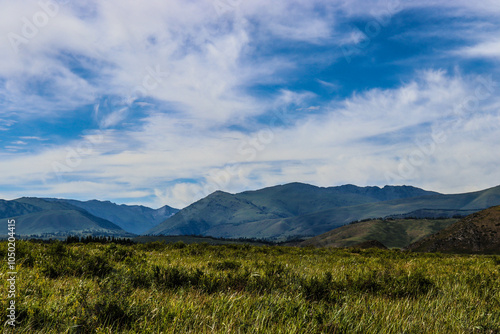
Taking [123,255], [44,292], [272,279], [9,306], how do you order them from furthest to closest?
[123,255] < [272,279] < [44,292] < [9,306]

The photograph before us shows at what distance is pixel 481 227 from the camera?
438ft

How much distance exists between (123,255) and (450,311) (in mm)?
9513

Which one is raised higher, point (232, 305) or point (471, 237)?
point (232, 305)

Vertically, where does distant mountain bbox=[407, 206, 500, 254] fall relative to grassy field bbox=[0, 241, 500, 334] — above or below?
below

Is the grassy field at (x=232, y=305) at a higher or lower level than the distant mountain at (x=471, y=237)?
higher

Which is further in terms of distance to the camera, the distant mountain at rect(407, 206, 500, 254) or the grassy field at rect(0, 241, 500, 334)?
the distant mountain at rect(407, 206, 500, 254)

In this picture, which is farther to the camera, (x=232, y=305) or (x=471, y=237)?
(x=471, y=237)

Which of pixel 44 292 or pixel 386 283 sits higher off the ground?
pixel 44 292

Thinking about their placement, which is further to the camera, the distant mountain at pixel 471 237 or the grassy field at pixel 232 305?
the distant mountain at pixel 471 237

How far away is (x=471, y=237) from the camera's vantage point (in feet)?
427

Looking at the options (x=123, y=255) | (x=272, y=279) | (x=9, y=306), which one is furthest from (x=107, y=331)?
(x=123, y=255)

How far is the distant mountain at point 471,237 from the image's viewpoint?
123625 mm

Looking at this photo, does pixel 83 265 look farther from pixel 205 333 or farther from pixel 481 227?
pixel 481 227

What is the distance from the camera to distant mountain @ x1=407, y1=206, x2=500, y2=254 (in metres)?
124
